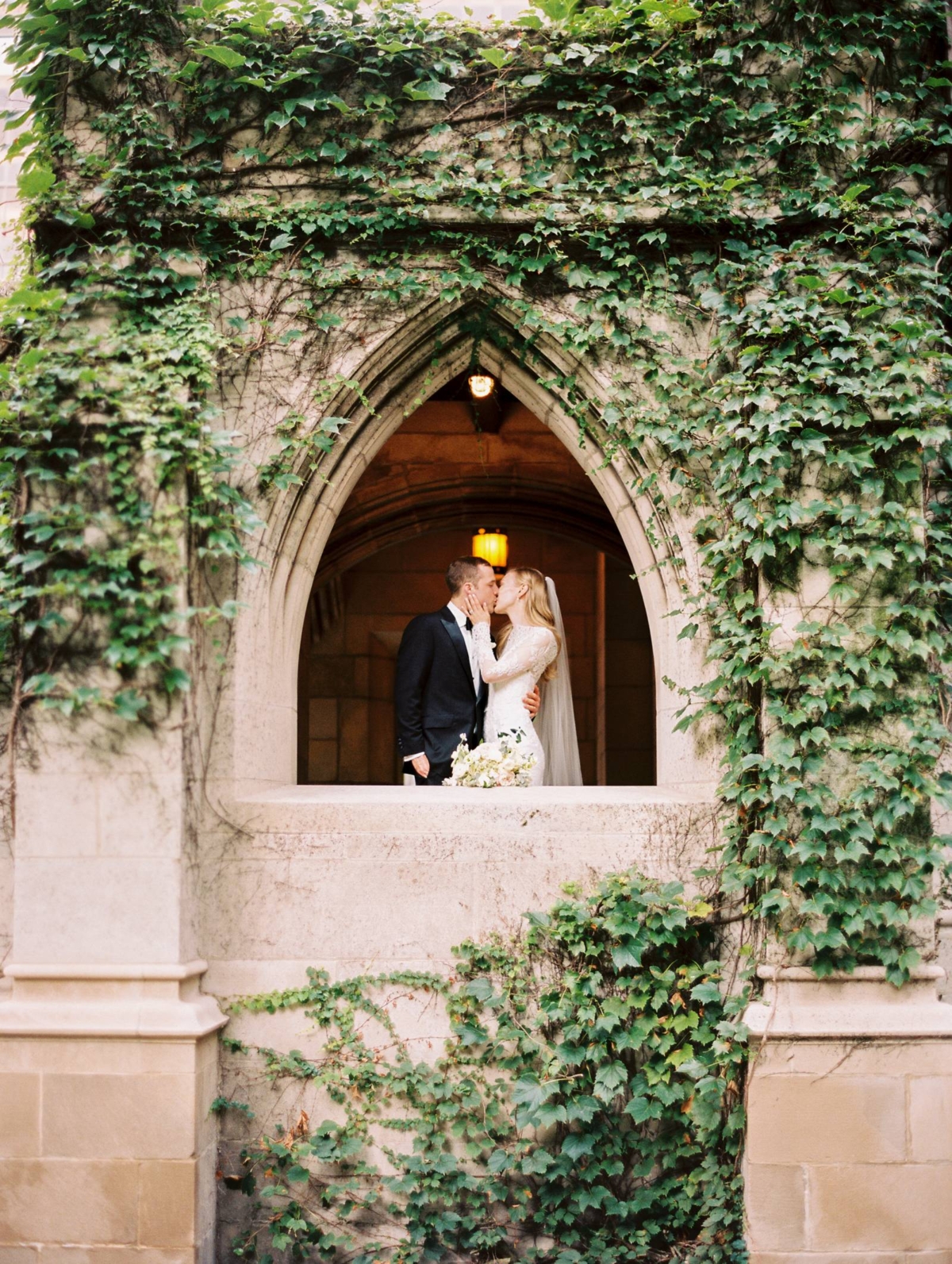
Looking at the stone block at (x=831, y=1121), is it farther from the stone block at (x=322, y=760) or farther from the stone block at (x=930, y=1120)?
the stone block at (x=322, y=760)

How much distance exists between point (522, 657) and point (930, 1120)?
252 centimetres

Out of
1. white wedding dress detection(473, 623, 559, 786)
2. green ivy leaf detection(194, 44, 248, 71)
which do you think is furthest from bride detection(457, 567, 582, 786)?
green ivy leaf detection(194, 44, 248, 71)

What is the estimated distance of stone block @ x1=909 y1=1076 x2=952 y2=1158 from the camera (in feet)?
13.0

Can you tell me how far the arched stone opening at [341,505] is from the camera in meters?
4.39

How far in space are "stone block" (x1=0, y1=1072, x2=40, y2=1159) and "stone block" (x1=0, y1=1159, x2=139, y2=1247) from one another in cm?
4

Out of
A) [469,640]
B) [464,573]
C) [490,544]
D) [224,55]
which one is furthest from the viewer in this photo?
[490,544]

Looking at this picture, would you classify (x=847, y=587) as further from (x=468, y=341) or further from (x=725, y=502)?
(x=468, y=341)

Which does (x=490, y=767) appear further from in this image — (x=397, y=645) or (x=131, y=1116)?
(x=397, y=645)

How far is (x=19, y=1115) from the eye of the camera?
12.9 ft

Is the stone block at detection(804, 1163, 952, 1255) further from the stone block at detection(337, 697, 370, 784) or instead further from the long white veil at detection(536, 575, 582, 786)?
the stone block at detection(337, 697, 370, 784)

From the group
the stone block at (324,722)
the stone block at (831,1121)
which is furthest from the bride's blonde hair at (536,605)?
the stone block at (324,722)

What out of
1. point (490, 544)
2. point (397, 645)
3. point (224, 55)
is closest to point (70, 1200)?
point (224, 55)

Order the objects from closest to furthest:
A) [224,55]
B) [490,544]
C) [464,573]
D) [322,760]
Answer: [224,55]
[464,573]
[490,544]
[322,760]

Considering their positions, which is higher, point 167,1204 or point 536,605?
point 536,605
